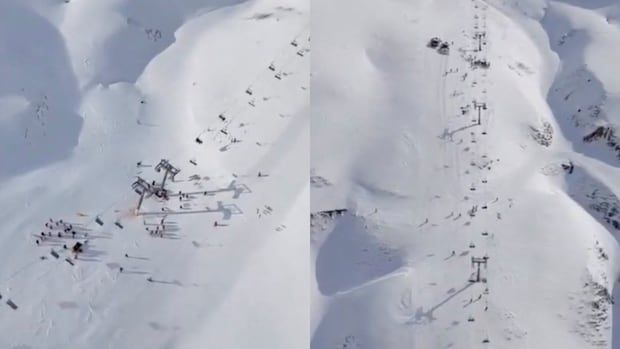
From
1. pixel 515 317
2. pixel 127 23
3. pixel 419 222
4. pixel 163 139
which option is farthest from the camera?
pixel 127 23

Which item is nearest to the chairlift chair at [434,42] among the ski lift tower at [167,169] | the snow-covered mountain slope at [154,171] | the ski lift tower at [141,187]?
the snow-covered mountain slope at [154,171]

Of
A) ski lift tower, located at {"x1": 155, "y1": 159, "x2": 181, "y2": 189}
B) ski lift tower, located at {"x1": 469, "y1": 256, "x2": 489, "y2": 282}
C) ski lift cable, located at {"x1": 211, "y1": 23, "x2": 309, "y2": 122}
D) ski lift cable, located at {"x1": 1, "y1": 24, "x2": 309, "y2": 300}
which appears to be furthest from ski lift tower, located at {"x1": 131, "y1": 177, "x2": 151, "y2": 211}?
ski lift tower, located at {"x1": 469, "y1": 256, "x2": 489, "y2": 282}

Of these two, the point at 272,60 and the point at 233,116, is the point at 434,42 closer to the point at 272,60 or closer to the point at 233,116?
the point at 272,60

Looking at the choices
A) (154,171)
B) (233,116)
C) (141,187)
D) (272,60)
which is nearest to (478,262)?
(233,116)

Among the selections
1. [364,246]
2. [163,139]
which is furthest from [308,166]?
[163,139]

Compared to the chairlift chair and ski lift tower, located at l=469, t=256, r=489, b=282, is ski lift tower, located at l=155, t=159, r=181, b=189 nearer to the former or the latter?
ski lift tower, located at l=469, t=256, r=489, b=282

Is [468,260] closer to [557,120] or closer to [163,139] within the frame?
[557,120]
